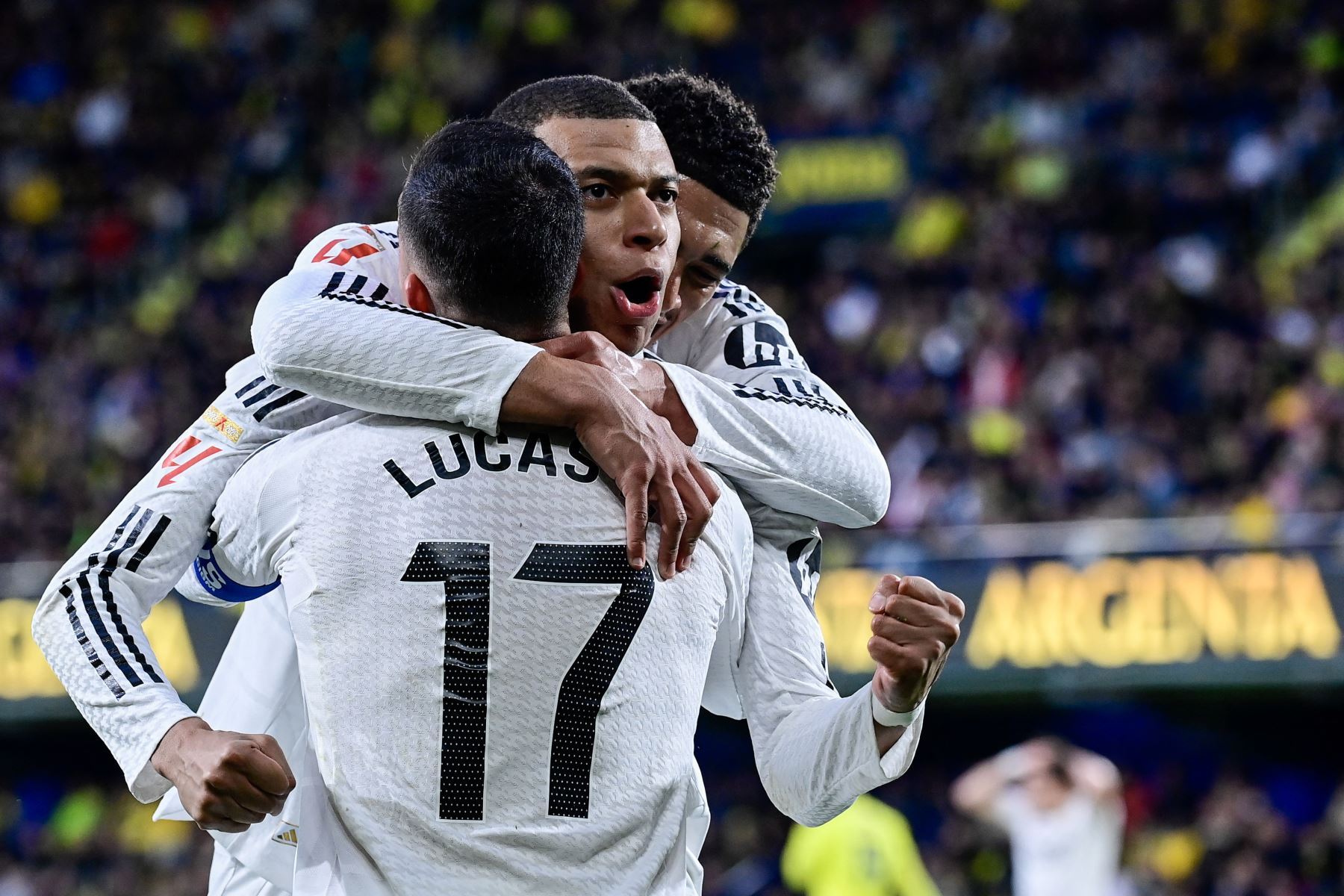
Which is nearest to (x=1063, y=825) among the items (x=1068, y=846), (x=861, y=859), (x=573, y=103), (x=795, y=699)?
(x=1068, y=846)

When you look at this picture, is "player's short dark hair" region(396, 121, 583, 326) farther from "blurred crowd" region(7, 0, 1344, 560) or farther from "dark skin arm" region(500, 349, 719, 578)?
"blurred crowd" region(7, 0, 1344, 560)

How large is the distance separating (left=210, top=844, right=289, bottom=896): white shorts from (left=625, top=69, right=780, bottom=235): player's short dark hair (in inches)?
56.5

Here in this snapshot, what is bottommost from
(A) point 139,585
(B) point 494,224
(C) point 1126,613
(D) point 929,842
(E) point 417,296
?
(D) point 929,842

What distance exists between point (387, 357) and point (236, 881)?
95 centimetres

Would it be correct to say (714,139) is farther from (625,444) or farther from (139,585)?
(139,585)

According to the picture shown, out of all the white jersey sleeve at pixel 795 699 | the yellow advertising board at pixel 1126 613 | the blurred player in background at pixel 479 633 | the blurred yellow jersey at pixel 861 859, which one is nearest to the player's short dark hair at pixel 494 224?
the blurred player in background at pixel 479 633

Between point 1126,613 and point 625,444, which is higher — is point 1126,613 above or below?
above

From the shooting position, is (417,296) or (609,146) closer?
(417,296)

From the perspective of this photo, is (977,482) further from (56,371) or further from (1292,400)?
(56,371)

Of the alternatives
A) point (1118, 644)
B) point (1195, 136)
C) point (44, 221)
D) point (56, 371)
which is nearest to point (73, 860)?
point (56, 371)

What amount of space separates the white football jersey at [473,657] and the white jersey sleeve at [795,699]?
0.98ft

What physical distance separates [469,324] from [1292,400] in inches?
439

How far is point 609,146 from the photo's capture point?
2.56 meters

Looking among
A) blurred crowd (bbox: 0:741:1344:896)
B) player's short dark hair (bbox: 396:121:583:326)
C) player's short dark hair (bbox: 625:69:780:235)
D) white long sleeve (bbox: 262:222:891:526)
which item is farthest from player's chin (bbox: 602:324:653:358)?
blurred crowd (bbox: 0:741:1344:896)
